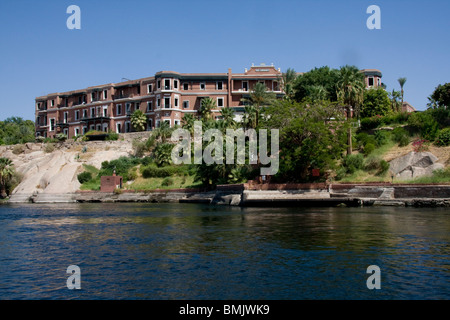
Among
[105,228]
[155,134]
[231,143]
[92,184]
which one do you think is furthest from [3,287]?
[155,134]

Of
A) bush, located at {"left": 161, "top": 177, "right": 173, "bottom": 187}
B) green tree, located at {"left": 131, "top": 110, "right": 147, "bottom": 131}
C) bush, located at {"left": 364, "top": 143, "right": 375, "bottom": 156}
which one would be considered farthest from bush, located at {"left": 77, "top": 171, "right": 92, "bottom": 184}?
bush, located at {"left": 364, "top": 143, "right": 375, "bottom": 156}

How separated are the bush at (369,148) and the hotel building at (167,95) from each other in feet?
A: 91.7

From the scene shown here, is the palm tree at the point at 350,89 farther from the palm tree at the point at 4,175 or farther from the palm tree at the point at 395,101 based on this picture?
the palm tree at the point at 4,175

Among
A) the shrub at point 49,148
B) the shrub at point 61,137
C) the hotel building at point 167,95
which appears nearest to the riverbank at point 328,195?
the hotel building at point 167,95

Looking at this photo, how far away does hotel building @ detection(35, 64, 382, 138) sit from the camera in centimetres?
7969

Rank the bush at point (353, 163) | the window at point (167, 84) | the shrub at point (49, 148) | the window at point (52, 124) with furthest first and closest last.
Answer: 1. the window at point (52, 124)
2. the shrub at point (49, 148)
3. the window at point (167, 84)
4. the bush at point (353, 163)

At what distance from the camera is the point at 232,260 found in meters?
16.2

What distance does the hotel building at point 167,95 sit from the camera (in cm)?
7969

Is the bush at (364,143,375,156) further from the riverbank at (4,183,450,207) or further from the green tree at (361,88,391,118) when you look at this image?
the green tree at (361,88,391,118)

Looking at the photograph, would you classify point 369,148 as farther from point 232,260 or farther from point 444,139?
point 232,260

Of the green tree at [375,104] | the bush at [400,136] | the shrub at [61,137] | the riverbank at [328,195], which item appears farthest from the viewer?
the shrub at [61,137]

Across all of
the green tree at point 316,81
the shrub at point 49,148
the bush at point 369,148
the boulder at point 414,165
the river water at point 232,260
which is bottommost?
the river water at point 232,260

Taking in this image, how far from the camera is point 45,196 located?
63.3 m

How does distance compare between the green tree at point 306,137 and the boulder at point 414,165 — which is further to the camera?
the green tree at point 306,137
